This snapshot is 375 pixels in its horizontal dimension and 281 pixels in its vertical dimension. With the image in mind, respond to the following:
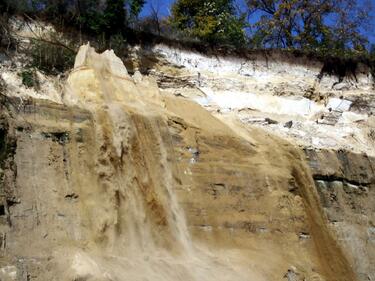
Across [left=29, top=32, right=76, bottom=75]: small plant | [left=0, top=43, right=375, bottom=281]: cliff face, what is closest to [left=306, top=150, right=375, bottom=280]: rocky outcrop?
[left=0, top=43, right=375, bottom=281]: cliff face

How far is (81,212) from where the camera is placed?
9.82 metres

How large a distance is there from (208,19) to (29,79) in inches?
489

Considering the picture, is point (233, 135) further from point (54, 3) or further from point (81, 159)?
point (54, 3)

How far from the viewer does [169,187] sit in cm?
1089

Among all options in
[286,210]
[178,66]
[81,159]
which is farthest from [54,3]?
[286,210]

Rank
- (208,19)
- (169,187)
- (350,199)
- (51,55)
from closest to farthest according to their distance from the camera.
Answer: (169,187)
(51,55)
(350,199)
(208,19)

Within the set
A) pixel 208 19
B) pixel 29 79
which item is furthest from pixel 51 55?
pixel 208 19

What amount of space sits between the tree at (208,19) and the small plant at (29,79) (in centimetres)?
950

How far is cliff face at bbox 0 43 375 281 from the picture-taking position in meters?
9.45

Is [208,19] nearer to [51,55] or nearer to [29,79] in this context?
[51,55]

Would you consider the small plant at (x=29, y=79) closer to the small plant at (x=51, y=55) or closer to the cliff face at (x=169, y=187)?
the cliff face at (x=169, y=187)

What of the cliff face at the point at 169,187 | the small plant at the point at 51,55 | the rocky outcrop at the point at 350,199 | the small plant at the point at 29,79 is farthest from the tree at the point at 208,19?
the small plant at the point at 29,79

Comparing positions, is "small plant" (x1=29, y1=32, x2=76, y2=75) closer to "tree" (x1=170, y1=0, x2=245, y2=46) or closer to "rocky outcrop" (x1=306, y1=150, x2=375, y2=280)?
"rocky outcrop" (x1=306, y1=150, x2=375, y2=280)

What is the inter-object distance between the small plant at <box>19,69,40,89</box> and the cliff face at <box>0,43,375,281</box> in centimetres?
29
